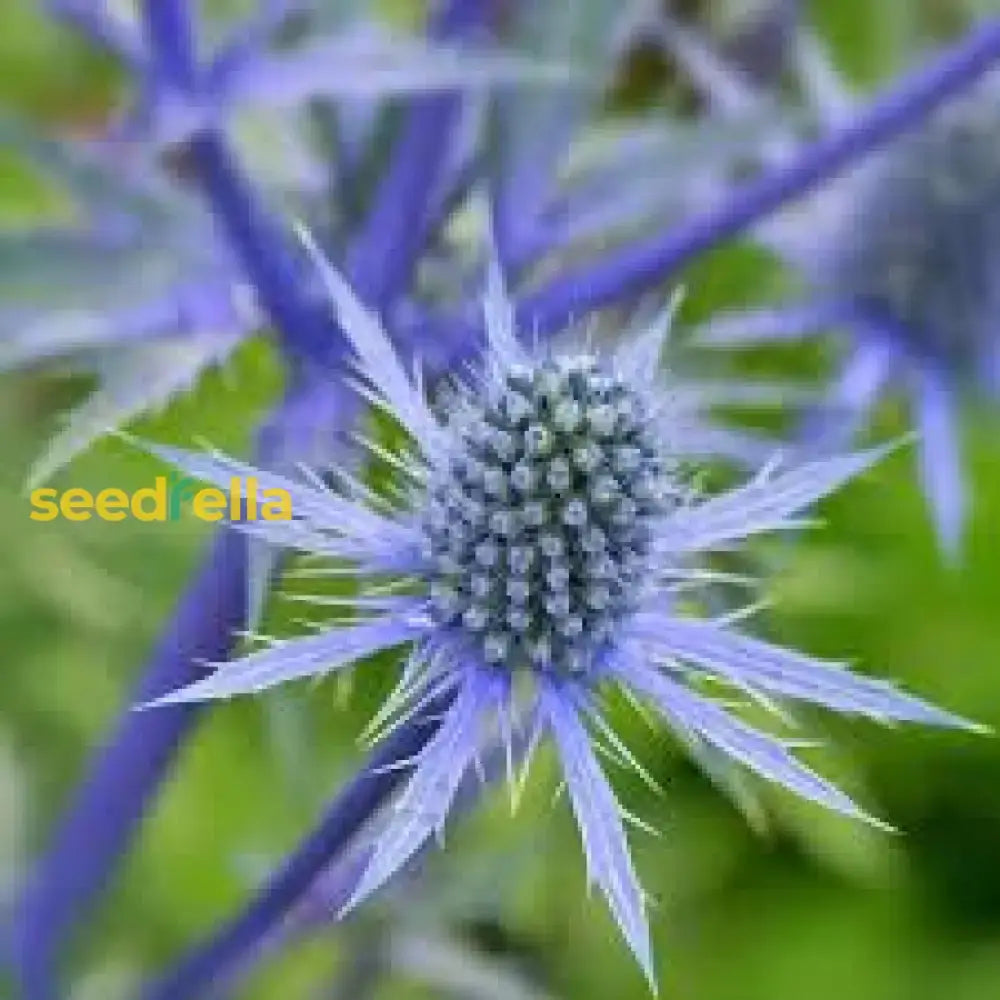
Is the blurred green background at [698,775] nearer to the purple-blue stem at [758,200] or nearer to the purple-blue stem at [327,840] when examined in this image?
the purple-blue stem at [758,200]

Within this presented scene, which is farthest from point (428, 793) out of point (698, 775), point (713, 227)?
point (698, 775)

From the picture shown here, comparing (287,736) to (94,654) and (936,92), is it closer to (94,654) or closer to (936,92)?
(936,92)

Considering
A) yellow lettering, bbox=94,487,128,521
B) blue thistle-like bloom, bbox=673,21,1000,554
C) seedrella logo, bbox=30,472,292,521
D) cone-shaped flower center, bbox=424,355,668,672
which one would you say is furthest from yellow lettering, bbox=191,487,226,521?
blue thistle-like bloom, bbox=673,21,1000,554

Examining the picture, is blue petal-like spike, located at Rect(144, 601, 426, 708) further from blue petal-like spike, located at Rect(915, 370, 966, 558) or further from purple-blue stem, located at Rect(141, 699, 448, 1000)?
blue petal-like spike, located at Rect(915, 370, 966, 558)

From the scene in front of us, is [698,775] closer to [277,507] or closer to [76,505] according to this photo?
[76,505]

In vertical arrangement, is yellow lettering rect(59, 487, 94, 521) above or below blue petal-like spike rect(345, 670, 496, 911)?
above

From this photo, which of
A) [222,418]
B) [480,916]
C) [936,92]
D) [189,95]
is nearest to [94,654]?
[222,418]

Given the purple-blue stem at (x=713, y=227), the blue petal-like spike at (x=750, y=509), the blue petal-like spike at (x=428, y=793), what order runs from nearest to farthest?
1. the blue petal-like spike at (x=428, y=793)
2. the blue petal-like spike at (x=750, y=509)
3. the purple-blue stem at (x=713, y=227)

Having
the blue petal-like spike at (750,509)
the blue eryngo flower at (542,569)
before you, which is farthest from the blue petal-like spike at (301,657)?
the blue petal-like spike at (750,509)
